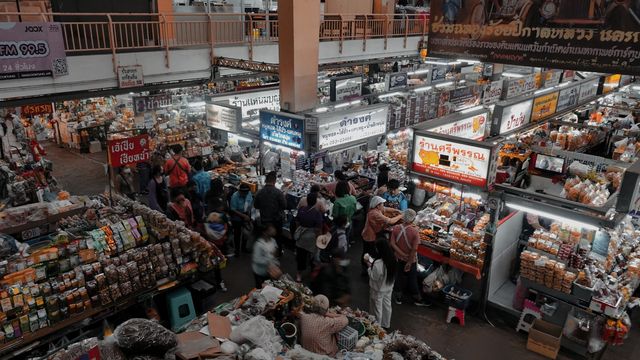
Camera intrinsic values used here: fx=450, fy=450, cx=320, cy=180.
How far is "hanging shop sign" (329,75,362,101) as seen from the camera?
13.1 metres

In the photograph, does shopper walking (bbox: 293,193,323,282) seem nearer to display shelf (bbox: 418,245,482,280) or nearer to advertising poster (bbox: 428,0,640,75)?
display shelf (bbox: 418,245,482,280)

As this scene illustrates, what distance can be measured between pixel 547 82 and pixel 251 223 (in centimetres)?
929

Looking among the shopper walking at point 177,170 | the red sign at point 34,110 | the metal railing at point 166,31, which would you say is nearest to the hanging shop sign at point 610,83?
the metal railing at point 166,31

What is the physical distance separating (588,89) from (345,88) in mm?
6643

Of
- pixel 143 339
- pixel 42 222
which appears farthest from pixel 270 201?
pixel 143 339

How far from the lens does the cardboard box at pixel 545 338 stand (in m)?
6.94

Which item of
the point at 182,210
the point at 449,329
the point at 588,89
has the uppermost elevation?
the point at 588,89

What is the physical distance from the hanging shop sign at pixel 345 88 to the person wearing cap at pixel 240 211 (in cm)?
490

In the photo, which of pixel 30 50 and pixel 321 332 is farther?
pixel 30 50

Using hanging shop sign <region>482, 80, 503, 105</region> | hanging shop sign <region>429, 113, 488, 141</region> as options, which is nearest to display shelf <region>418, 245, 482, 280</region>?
hanging shop sign <region>429, 113, 488, 141</region>

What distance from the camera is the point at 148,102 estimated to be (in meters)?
13.3

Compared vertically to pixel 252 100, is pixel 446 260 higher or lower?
lower

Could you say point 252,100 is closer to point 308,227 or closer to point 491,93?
point 308,227

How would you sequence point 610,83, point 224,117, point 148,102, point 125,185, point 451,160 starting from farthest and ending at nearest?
point 610,83
point 148,102
point 125,185
point 224,117
point 451,160
